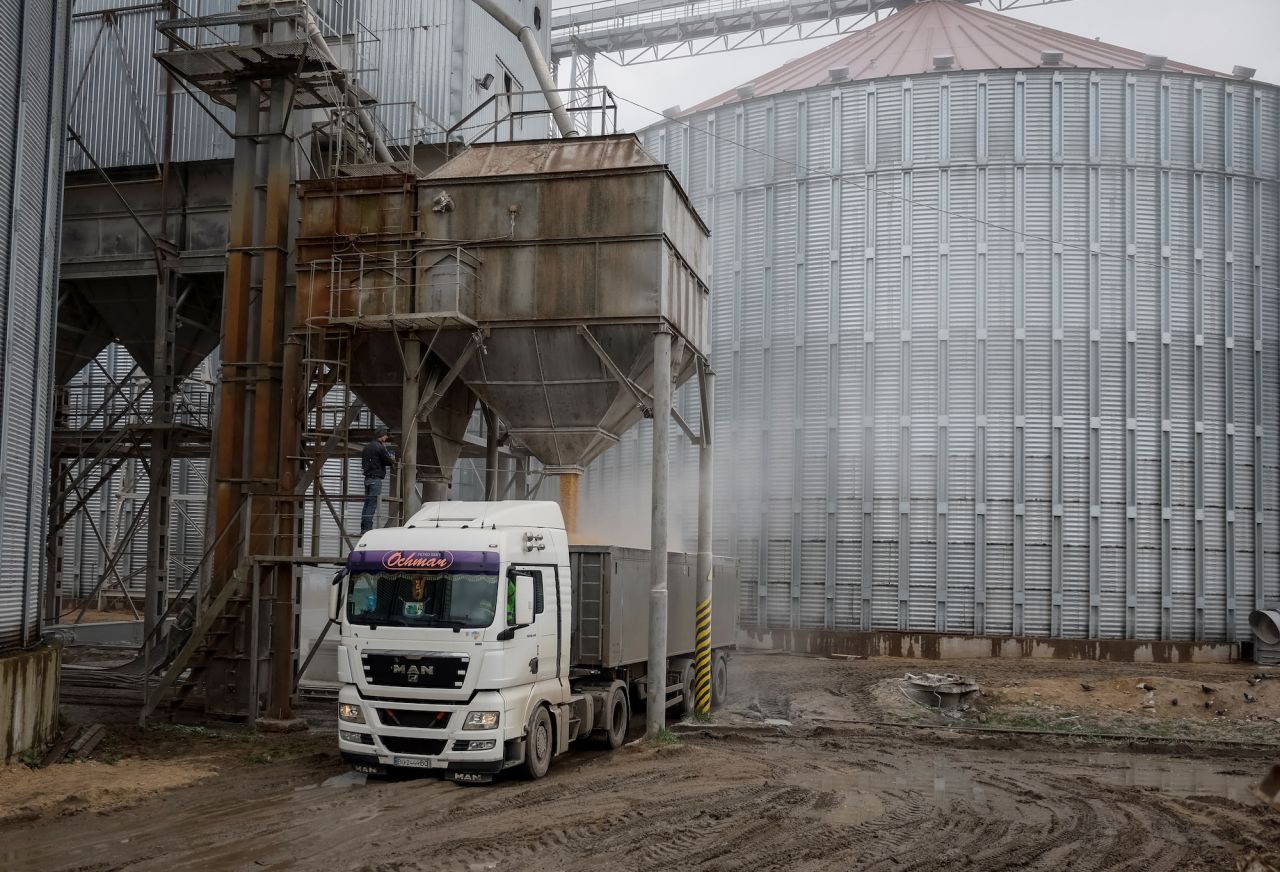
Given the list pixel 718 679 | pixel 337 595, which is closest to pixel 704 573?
pixel 718 679

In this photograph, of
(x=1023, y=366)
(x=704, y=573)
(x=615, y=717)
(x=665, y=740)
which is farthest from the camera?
(x=1023, y=366)

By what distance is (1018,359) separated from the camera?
30.3m

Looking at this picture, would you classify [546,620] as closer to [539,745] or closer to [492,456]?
[539,745]

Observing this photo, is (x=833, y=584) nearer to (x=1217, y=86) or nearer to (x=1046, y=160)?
(x=1046, y=160)

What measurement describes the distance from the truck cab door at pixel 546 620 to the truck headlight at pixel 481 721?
103cm

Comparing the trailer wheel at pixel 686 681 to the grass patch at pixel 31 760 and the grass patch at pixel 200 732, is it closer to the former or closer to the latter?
the grass patch at pixel 200 732

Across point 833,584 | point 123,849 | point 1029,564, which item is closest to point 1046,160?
point 1029,564

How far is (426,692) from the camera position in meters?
14.3

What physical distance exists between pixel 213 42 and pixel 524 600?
17.1 metres

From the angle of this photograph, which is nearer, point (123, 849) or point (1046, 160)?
point (123, 849)

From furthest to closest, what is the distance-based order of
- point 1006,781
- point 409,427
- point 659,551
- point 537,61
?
point 537,61 → point 409,427 → point 659,551 → point 1006,781

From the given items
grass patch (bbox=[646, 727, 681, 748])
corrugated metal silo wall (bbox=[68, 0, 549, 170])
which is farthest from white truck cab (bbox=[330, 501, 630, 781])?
corrugated metal silo wall (bbox=[68, 0, 549, 170])

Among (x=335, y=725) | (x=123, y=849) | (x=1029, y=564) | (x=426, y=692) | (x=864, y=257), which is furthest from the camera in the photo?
(x=864, y=257)

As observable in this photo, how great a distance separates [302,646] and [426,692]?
11145mm
